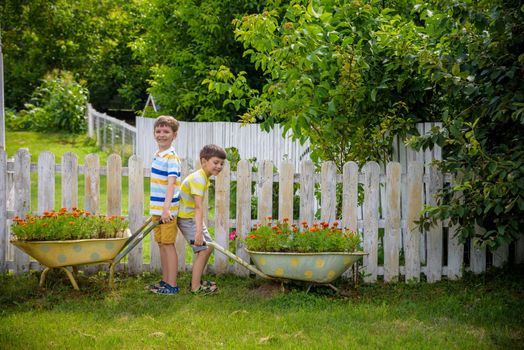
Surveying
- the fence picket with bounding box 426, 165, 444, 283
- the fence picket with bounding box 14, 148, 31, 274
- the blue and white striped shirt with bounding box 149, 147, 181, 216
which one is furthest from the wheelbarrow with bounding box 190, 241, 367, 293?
the fence picket with bounding box 14, 148, 31, 274

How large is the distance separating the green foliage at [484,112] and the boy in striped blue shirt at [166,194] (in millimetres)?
2096

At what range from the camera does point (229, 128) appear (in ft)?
40.8

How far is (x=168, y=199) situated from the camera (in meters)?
5.93

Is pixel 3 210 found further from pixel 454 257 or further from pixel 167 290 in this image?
pixel 454 257

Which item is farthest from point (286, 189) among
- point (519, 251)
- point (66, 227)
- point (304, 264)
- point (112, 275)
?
point (519, 251)

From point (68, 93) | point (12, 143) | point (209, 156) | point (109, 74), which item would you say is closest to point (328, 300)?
point (209, 156)

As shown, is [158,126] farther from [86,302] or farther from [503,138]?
[503,138]

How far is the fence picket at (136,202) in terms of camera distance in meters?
6.64

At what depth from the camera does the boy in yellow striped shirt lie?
5941mm

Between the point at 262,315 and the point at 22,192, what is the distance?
8.99ft

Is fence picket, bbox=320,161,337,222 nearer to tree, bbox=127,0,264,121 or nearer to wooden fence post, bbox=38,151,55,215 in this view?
wooden fence post, bbox=38,151,55,215

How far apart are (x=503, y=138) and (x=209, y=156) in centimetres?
254

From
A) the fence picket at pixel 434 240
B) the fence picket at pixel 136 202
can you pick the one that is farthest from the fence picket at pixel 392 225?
the fence picket at pixel 136 202

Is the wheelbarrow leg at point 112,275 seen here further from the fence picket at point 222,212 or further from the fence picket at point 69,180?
the fence picket at point 222,212
